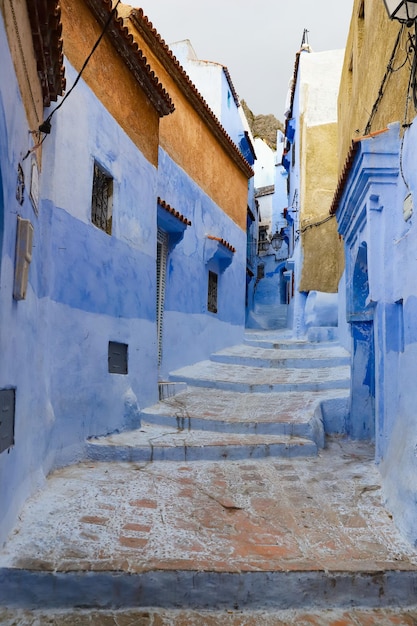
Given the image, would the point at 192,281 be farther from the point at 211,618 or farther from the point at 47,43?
the point at 211,618

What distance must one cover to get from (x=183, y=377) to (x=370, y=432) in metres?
3.48

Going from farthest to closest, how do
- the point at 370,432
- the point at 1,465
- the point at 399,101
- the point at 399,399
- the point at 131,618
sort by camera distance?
the point at 370,432
the point at 399,101
the point at 399,399
the point at 1,465
the point at 131,618

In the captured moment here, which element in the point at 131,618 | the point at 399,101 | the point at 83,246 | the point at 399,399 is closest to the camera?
the point at 131,618

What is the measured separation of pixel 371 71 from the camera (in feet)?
20.2

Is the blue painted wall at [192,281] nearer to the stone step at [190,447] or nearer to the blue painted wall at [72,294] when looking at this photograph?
the blue painted wall at [72,294]

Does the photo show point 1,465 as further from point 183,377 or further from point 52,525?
point 183,377

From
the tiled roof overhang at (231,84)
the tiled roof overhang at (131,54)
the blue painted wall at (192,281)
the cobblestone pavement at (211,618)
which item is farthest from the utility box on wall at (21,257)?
the tiled roof overhang at (231,84)

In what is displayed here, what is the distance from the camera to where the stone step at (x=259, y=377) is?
27.1ft

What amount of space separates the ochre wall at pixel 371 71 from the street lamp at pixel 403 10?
34 cm

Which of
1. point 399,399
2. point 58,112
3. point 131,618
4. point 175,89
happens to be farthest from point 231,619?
point 175,89

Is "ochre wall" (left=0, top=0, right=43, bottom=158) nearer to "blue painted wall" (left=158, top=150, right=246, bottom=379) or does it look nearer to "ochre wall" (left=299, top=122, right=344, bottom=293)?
"blue painted wall" (left=158, top=150, right=246, bottom=379)

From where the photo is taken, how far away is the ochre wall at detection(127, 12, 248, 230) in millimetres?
8922

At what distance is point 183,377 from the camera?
8.65 m

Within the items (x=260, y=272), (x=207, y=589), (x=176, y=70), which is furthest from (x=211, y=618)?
(x=260, y=272)
